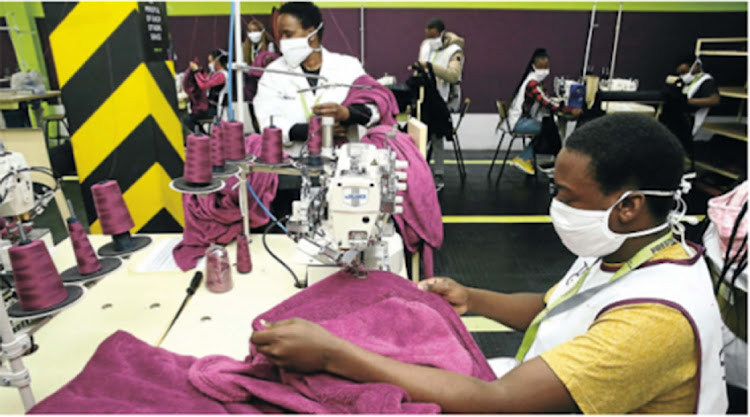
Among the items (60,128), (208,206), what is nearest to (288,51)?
(208,206)

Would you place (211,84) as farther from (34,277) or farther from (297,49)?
(34,277)

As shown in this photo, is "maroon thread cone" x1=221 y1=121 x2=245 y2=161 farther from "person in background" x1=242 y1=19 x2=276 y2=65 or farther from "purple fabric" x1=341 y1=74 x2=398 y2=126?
"person in background" x1=242 y1=19 x2=276 y2=65

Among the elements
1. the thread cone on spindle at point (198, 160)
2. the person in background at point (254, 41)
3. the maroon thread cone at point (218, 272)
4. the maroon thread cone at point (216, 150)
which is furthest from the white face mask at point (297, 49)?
the person in background at point (254, 41)

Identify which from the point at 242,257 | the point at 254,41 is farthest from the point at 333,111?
the point at 254,41

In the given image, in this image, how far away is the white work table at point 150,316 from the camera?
1267 mm

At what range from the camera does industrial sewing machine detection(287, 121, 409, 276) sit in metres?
1.36

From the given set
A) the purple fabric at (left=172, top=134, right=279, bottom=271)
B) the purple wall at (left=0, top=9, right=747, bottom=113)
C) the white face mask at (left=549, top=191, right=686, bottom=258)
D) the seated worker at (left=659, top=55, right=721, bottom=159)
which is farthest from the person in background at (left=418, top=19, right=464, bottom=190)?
the white face mask at (left=549, top=191, right=686, bottom=258)

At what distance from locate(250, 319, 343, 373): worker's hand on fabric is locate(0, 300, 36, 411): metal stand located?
0.45m

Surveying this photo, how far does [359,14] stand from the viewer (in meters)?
7.01

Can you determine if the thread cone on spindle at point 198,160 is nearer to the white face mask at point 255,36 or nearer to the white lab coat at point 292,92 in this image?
the white lab coat at point 292,92

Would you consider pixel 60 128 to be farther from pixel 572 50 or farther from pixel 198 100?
pixel 572 50

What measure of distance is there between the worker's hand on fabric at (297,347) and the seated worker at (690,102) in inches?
183

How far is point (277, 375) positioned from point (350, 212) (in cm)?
52

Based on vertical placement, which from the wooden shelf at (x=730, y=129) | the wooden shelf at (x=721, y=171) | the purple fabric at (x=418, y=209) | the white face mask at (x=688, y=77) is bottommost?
the wooden shelf at (x=721, y=171)
